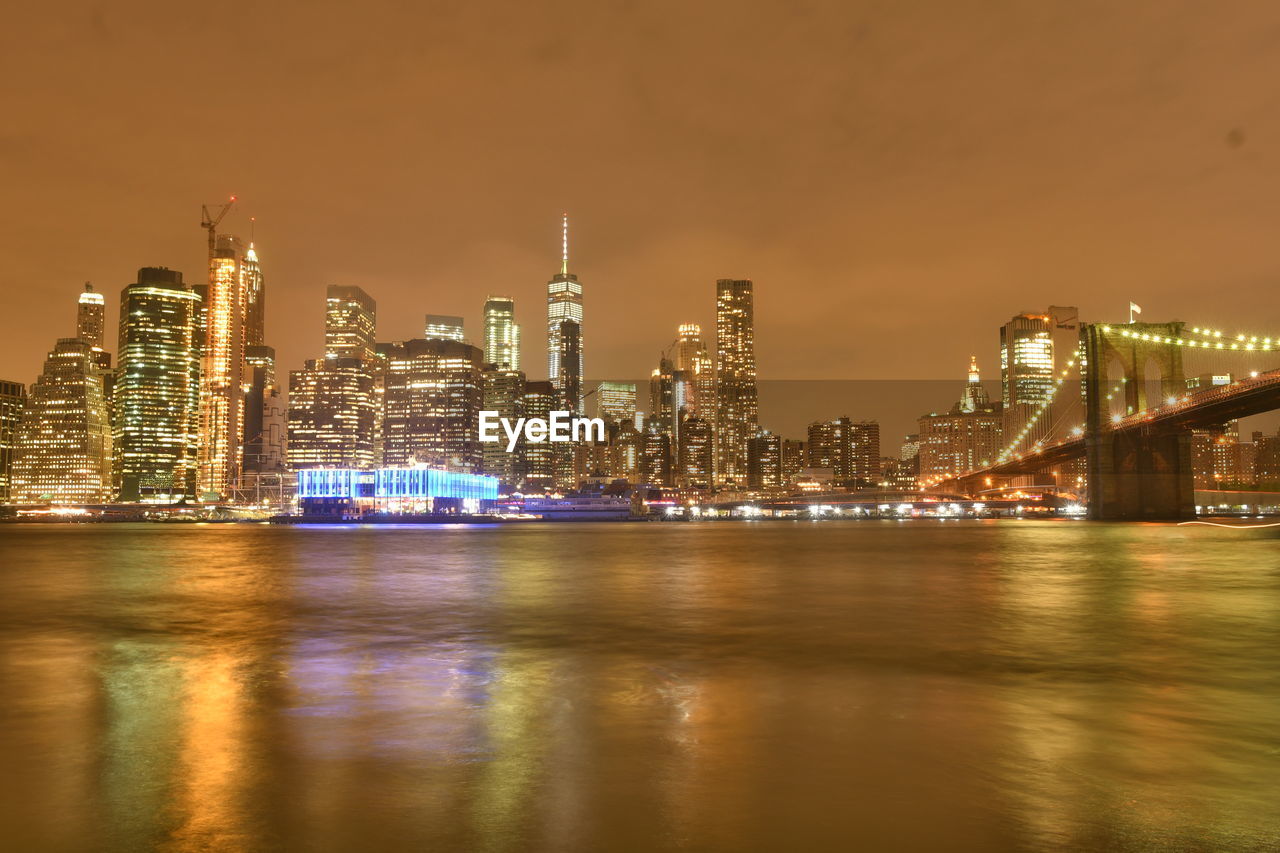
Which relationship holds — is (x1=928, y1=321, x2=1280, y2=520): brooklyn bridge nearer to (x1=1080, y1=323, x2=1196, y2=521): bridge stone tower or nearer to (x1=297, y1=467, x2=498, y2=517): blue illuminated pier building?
(x1=1080, y1=323, x2=1196, y2=521): bridge stone tower

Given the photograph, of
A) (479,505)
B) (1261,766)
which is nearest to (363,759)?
(1261,766)

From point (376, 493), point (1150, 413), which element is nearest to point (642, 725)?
point (1150, 413)

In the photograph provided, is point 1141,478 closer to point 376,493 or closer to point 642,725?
point 642,725

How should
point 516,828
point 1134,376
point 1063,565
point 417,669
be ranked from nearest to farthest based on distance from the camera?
point 516,828
point 417,669
point 1063,565
point 1134,376

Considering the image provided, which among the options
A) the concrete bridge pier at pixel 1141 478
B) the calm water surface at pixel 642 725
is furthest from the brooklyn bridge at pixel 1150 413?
the calm water surface at pixel 642 725

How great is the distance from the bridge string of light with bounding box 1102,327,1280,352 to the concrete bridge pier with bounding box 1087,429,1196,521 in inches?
393

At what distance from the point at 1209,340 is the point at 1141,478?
633 inches

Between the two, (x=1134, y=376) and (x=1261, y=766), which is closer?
(x=1261, y=766)

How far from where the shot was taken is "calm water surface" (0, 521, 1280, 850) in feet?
19.4

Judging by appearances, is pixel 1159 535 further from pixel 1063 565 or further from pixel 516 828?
pixel 516 828

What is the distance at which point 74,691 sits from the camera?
35.4ft

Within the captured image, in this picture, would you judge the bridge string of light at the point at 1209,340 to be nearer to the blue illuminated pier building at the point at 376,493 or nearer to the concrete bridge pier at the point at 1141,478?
the concrete bridge pier at the point at 1141,478

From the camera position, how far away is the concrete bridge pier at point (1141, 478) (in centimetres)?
8544

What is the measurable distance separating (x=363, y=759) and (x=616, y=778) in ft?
7.38
